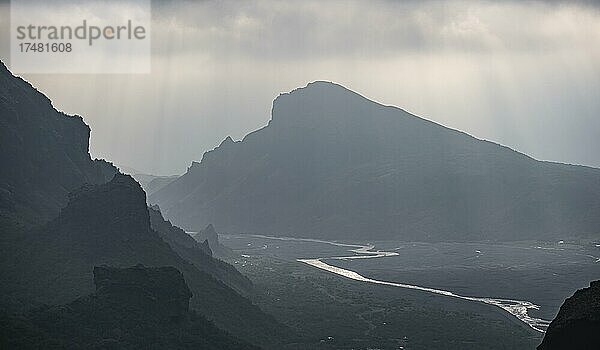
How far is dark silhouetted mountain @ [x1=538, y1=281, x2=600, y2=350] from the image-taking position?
5109 cm

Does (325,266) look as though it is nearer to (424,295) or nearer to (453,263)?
(453,263)

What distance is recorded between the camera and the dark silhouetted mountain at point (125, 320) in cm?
5803

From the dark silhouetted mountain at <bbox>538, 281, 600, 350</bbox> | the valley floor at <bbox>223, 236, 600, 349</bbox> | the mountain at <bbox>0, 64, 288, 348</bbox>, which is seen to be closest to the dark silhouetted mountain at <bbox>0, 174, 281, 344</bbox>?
the mountain at <bbox>0, 64, 288, 348</bbox>

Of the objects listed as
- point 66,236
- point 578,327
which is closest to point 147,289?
point 66,236

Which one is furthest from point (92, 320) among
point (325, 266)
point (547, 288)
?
point (325, 266)

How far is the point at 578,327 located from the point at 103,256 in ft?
190

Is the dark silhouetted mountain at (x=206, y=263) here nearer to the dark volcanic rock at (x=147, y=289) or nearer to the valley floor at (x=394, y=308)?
the valley floor at (x=394, y=308)

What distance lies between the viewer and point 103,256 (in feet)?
282

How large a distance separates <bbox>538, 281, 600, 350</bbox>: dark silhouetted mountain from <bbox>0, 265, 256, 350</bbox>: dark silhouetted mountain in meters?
31.7

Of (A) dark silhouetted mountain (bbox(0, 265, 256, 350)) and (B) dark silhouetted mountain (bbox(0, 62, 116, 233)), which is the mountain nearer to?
(B) dark silhouetted mountain (bbox(0, 62, 116, 233))

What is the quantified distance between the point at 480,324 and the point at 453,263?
90527mm

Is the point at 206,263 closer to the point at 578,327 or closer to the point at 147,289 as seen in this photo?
the point at 147,289

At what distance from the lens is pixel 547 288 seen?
5517 inches

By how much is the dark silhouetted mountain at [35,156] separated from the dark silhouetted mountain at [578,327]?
69.8 metres
